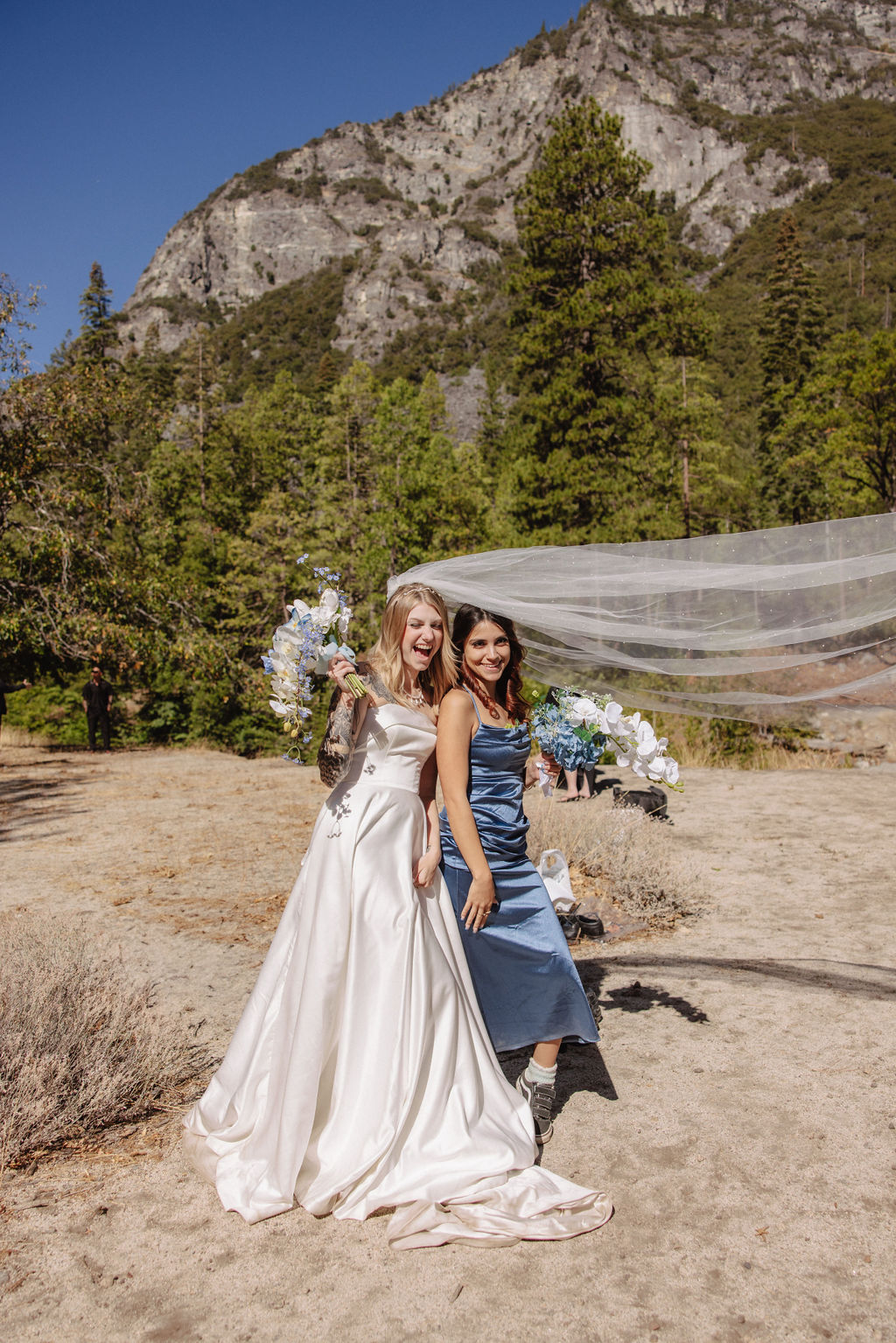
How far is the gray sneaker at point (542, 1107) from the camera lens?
3.44m

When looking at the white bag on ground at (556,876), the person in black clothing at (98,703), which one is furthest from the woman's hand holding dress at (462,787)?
the person in black clothing at (98,703)

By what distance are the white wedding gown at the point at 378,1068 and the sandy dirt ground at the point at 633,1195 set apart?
4.1 inches

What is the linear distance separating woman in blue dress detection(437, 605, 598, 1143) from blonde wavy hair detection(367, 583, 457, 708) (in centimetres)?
9

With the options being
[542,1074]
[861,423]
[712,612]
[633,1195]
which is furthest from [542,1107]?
[861,423]

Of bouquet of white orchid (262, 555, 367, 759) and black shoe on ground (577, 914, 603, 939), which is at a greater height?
bouquet of white orchid (262, 555, 367, 759)

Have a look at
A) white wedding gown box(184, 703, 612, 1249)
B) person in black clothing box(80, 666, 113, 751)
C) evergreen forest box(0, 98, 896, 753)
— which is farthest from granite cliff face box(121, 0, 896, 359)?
white wedding gown box(184, 703, 612, 1249)

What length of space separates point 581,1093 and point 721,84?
22379cm

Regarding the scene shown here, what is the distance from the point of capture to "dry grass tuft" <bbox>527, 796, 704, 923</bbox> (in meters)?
6.54

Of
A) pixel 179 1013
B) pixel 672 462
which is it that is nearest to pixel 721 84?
pixel 672 462

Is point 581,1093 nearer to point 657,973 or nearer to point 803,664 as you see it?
point 657,973

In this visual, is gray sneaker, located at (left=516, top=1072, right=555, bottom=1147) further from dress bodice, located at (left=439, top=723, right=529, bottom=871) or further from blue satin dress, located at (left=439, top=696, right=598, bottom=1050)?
dress bodice, located at (left=439, top=723, right=529, bottom=871)

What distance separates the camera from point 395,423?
26.5 metres

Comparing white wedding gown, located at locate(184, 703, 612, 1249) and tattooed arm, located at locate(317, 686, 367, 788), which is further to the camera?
tattooed arm, located at locate(317, 686, 367, 788)

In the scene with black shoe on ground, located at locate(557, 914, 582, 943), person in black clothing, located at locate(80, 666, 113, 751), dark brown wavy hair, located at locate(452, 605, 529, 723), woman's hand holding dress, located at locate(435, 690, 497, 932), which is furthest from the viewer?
person in black clothing, located at locate(80, 666, 113, 751)
